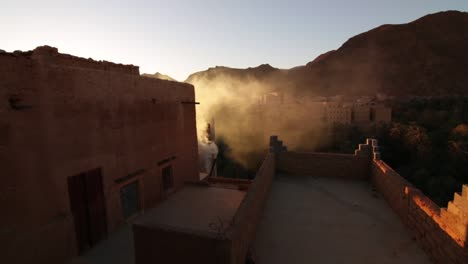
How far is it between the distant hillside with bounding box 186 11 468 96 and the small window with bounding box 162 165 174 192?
222 ft

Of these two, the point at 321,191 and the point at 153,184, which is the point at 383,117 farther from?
the point at 153,184

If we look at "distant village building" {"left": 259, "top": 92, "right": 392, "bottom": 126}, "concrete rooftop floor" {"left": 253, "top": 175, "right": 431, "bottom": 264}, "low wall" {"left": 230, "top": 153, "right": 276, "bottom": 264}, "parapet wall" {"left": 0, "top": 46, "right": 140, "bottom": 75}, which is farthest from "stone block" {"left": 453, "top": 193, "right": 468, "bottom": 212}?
"distant village building" {"left": 259, "top": 92, "right": 392, "bottom": 126}

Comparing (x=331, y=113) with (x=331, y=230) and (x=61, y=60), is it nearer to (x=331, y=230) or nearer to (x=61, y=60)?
(x=331, y=230)

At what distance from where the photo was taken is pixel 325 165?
10883 millimetres

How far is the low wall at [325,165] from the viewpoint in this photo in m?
10.4

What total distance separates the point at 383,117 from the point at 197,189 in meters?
44.6

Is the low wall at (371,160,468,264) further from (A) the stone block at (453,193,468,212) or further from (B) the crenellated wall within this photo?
(B) the crenellated wall

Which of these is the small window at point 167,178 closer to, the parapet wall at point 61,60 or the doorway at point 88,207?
the doorway at point 88,207

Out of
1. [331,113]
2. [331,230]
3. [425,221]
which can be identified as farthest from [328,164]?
[331,113]

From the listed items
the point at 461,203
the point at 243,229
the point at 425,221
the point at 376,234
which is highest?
the point at 461,203

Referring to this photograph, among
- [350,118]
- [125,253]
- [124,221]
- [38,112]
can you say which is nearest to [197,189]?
[124,221]

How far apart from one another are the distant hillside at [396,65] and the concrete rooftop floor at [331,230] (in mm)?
64474

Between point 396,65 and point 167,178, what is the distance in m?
76.5

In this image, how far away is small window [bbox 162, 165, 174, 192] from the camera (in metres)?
9.40
